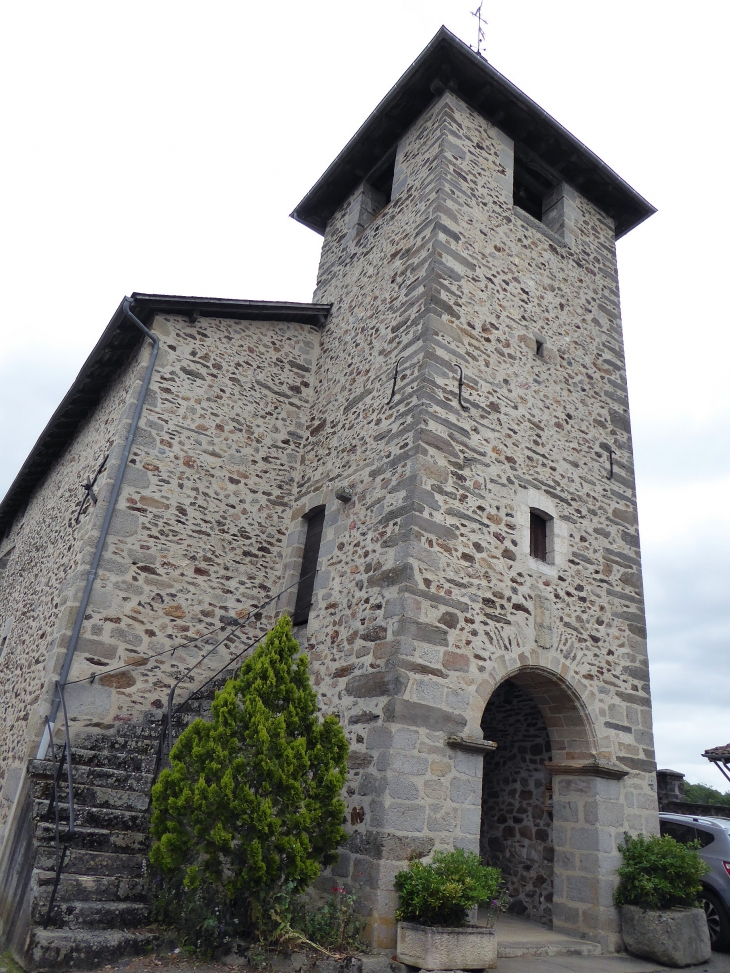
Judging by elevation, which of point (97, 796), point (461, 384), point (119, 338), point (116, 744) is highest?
point (119, 338)

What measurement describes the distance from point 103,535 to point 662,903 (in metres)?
6.25

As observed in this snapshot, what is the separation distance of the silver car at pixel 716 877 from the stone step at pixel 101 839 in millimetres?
5011

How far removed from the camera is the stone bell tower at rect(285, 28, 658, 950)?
5.64m

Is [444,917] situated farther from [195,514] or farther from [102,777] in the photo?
[195,514]

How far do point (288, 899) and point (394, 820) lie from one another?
3.03ft

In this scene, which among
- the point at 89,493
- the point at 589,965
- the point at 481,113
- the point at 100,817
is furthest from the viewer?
the point at 481,113

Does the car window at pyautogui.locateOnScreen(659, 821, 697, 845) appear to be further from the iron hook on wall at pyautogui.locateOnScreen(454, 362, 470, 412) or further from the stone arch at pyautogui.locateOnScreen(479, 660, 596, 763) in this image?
the iron hook on wall at pyautogui.locateOnScreen(454, 362, 470, 412)

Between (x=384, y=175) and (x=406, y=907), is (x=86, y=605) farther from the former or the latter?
(x=384, y=175)

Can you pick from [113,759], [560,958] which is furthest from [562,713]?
[113,759]

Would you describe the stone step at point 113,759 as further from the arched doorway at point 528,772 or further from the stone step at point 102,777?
the arched doorway at point 528,772

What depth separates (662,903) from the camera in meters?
6.12

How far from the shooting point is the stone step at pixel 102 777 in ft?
18.7

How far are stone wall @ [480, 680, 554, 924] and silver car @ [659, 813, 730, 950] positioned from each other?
4.83 ft

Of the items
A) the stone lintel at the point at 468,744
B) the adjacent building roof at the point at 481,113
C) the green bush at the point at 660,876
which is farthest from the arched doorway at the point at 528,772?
the adjacent building roof at the point at 481,113
